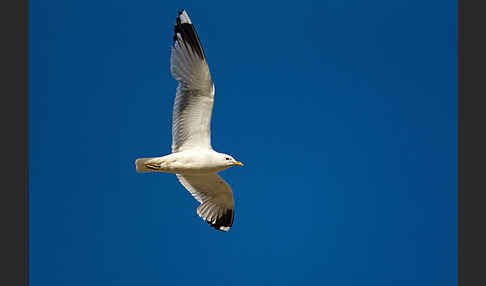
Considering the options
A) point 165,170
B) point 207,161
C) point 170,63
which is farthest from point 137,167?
point 170,63

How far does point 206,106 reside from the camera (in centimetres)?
434

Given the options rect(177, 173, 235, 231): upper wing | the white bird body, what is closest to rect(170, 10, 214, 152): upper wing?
the white bird body

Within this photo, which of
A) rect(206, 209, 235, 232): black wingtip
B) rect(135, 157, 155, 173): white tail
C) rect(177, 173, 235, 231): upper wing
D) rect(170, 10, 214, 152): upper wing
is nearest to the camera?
rect(135, 157, 155, 173): white tail

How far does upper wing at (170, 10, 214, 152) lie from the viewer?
170 inches

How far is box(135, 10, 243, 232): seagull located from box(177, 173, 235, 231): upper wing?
0.94 ft

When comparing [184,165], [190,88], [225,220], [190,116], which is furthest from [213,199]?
[190,88]

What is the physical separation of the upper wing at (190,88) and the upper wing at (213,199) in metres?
0.41

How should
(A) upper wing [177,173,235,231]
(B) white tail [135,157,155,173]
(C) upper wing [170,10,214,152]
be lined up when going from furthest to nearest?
(A) upper wing [177,173,235,231] < (C) upper wing [170,10,214,152] < (B) white tail [135,157,155,173]

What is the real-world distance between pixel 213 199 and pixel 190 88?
0.90 metres

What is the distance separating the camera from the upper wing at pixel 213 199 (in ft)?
15.5

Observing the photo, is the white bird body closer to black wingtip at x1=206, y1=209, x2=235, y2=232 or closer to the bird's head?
the bird's head

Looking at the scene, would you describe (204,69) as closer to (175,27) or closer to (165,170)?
(175,27)

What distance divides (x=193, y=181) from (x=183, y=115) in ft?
1.90

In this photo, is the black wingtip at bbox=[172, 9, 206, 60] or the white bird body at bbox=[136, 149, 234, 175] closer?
the white bird body at bbox=[136, 149, 234, 175]
